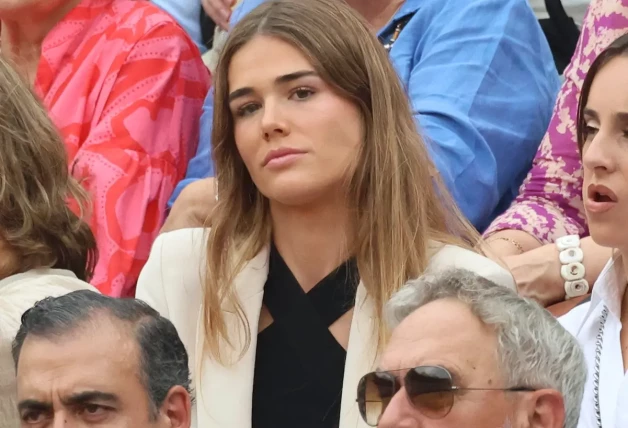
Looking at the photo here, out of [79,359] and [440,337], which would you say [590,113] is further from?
[79,359]

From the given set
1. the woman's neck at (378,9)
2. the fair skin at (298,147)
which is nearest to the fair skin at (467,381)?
the fair skin at (298,147)

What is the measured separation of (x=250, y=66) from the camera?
284 cm

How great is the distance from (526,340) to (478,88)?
144 centimetres

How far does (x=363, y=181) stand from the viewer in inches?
110

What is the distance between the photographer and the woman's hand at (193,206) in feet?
10.8

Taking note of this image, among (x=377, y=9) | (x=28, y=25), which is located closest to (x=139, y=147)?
(x=28, y=25)

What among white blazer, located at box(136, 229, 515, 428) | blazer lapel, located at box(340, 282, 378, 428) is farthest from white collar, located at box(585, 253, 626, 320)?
blazer lapel, located at box(340, 282, 378, 428)

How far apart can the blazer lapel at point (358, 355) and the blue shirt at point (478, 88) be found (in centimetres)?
67

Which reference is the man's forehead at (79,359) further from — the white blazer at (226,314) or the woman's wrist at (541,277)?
the woman's wrist at (541,277)

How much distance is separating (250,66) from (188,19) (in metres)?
1.60

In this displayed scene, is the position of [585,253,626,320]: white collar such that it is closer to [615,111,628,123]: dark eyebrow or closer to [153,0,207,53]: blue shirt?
[615,111,628,123]: dark eyebrow

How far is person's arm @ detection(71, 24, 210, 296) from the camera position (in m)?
3.51

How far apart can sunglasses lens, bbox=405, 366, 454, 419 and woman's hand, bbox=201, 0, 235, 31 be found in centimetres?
235

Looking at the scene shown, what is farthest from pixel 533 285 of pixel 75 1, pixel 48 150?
pixel 75 1
